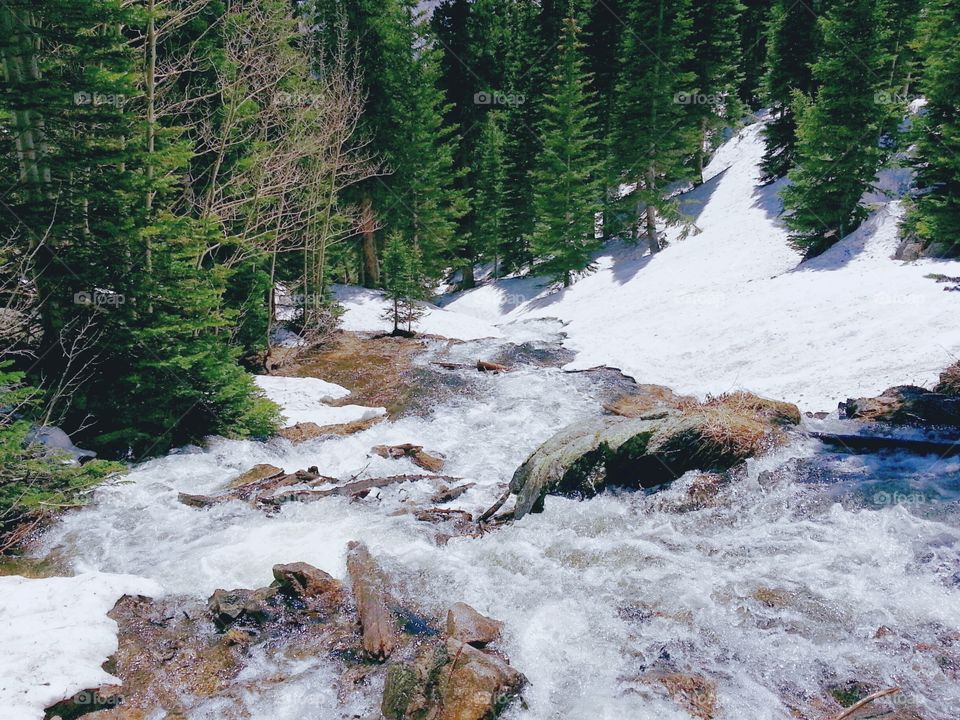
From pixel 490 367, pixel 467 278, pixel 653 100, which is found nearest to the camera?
pixel 490 367

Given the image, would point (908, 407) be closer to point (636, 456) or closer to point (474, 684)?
point (636, 456)

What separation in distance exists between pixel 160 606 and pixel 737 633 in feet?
19.6

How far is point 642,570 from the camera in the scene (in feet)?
20.8

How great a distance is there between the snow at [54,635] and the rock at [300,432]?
5.87 meters

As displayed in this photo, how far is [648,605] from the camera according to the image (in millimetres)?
5688

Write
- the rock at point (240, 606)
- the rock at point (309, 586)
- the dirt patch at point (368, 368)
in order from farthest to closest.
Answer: the dirt patch at point (368, 368)
the rock at point (309, 586)
the rock at point (240, 606)

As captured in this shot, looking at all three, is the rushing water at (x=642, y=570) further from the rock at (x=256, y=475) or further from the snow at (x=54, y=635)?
the snow at (x=54, y=635)

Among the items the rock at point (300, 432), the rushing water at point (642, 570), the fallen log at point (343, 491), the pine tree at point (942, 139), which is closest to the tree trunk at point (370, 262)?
the rock at point (300, 432)

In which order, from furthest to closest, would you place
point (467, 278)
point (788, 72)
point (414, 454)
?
1. point (467, 278)
2. point (788, 72)
3. point (414, 454)

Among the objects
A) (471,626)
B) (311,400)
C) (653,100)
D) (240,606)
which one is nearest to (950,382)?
(471,626)

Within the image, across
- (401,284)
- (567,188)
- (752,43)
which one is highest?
(752,43)

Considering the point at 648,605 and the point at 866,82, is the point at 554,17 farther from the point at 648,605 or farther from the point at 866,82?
the point at 648,605

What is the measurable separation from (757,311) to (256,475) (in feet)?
50.3

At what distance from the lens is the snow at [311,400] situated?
1351cm
